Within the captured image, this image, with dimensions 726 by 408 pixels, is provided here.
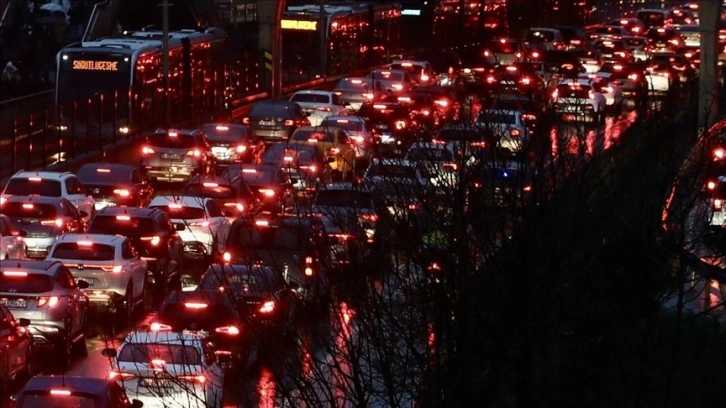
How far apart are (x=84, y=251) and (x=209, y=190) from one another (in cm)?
887

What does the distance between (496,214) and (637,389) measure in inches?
73.6

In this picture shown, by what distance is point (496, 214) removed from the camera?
15.6 m

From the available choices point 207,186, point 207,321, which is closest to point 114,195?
point 207,186

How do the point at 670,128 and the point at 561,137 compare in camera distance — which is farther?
the point at 670,128

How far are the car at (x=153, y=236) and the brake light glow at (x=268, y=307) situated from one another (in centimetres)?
1594

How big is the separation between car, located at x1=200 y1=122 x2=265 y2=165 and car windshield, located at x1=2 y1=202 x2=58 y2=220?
45.4 feet

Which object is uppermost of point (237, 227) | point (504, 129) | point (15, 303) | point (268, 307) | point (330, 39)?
point (504, 129)

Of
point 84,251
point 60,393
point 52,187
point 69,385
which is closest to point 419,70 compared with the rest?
point 52,187

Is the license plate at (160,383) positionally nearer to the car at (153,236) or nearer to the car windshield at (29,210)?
the car at (153,236)

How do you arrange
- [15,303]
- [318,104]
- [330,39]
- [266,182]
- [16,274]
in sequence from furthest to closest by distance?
[330,39] → [318,104] → [266,182] → [16,274] → [15,303]

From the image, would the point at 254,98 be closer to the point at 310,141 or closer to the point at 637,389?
the point at 310,141

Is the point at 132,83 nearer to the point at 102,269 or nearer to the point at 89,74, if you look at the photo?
the point at 89,74

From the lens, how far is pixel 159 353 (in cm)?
1944

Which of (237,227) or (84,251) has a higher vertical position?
(237,227)
